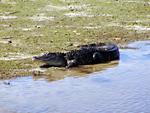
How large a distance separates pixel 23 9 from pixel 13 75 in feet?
34.8

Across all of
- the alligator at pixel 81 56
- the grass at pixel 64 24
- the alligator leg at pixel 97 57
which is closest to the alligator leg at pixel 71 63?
the alligator at pixel 81 56

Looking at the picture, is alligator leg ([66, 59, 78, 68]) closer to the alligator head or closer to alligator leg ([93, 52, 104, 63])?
the alligator head

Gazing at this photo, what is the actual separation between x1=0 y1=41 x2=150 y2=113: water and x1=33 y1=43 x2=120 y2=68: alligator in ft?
2.61

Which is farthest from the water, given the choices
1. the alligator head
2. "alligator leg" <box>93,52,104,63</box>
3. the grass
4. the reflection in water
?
the grass

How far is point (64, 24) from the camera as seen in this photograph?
17719mm

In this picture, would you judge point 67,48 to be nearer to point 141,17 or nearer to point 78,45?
point 78,45

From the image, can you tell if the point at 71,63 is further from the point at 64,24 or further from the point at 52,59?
the point at 64,24

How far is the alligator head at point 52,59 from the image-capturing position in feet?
39.4

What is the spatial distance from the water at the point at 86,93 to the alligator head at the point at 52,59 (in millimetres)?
1039

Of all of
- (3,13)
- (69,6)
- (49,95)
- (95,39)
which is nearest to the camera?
(49,95)

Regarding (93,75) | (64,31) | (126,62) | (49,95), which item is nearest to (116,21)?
(64,31)

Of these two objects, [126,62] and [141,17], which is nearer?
[126,62]

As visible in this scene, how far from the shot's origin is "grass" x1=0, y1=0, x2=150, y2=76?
14.0 metres

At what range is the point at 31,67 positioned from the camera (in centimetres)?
1179
